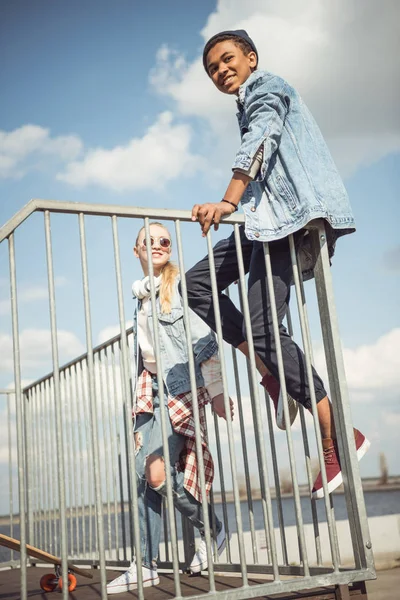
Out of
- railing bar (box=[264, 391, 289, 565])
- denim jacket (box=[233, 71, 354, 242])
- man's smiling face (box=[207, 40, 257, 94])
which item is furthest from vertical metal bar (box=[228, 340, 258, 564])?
man's smiling face (box=[207, 40, 257, 94])

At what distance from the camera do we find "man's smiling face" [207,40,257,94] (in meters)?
2.27

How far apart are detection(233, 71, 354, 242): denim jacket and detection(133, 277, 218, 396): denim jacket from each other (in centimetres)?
66

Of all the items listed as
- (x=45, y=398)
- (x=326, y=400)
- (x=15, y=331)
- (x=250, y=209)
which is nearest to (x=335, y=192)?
(x=250, y=209)

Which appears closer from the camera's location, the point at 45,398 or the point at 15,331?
the point at 15,331

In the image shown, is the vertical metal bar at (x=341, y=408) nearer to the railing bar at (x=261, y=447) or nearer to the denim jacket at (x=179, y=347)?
the railing bar at (x=261, y=447)

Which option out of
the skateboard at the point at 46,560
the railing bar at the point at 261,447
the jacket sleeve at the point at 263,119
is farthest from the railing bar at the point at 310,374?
the skateboard at the point at 46,560

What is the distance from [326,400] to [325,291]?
1.23ft

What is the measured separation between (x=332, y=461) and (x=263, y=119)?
118 centimetres

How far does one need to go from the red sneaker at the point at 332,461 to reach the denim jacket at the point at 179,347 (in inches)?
28.2

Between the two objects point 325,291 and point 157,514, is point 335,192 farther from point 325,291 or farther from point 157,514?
point 157,514

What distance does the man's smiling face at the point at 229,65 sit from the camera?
89.4 inches

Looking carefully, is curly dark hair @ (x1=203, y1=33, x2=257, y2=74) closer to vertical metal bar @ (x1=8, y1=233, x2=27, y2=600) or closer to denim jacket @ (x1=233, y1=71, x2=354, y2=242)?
denim jacket @ (x1=233, y1=71, x2=354, y2=242)

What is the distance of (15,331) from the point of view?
1579mm

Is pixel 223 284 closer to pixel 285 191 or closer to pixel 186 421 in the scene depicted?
pixel 285 191
